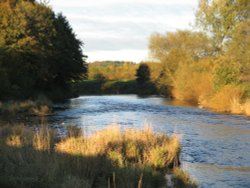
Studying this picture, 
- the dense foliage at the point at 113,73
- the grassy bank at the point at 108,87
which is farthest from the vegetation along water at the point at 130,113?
the dense foliage at the point at 113,73

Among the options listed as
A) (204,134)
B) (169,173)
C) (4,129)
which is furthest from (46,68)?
(169,173)

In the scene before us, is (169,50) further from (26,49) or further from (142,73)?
(26,49)

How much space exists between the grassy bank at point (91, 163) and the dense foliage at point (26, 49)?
25.0 metres

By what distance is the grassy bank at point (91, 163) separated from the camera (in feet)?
33.8

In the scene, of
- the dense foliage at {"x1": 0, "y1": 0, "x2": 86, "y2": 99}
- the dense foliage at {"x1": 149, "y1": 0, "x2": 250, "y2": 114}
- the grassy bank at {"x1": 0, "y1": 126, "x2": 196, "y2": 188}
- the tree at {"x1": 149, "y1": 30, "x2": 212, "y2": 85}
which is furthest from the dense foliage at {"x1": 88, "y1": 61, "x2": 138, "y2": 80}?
the grassy bank at {"x1": 0, "y1": 126, "x2": 196, "y2": 188}

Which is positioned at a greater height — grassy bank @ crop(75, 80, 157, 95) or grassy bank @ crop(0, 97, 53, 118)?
grassy bank @ crop(75, 80, 157, 95)

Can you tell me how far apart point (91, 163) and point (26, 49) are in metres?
34.7

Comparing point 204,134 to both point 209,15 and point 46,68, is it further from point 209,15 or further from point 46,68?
point 46,68

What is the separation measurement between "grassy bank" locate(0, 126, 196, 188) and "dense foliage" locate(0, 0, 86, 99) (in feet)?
81.9

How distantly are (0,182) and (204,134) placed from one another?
16.4 meters

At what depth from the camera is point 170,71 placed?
76688mm

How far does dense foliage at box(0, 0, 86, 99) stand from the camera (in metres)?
42.4

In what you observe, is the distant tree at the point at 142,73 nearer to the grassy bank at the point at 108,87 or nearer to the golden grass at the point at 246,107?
the grassy bank at the point at 108,87

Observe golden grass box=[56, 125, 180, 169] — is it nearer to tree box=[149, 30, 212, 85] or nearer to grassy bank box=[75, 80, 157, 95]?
tree box=[149, 30, 212, 85]
